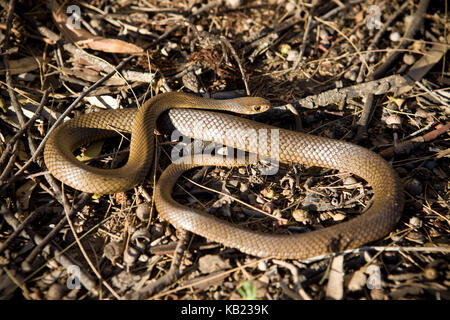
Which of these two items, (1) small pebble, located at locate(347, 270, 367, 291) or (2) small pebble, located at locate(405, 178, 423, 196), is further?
(2) small pebble, located at locate(405, 178, 423, 196)

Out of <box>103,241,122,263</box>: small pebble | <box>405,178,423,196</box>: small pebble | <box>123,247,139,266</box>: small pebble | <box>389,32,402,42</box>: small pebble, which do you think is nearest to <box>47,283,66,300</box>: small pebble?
<box>103,241,122,263</box>: small pebble

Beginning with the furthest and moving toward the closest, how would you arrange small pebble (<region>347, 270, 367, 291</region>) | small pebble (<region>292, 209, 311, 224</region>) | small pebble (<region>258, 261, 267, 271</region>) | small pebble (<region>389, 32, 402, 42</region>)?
small pebble (<region>389, 32, 402, 42</region>), small pebble (<region>292, 209, 311, 224</region>), small pebble (<region>258, 261, 267, 271</region>), small pebble (<region>347, 270, 367, 291</region>)

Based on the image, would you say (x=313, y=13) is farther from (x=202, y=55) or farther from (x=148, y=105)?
(x=148, y=105)

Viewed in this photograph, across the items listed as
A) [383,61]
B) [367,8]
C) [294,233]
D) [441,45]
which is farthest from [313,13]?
[294,233]

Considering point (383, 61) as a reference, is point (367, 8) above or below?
above

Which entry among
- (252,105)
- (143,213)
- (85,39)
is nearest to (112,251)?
(143,213)

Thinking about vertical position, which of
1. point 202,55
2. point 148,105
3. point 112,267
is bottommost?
point 112,267

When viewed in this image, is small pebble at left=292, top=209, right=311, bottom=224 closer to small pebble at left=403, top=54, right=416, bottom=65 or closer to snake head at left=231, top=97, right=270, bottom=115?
snake head at left=231, top=97, right=270, bottom=115

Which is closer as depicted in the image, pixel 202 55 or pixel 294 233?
pixel 294 233

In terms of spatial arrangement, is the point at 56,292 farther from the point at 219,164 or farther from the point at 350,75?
the point at 350,75
